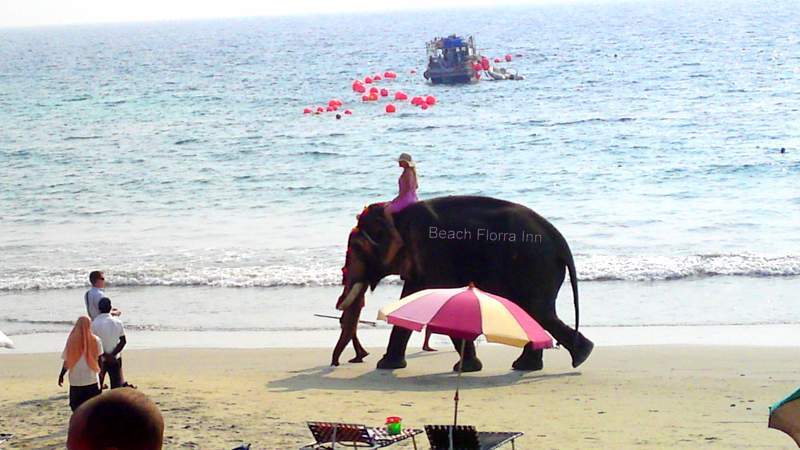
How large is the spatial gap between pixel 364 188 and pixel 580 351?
2206 cm

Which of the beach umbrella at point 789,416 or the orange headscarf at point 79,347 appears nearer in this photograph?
the beach umbrella at point 789,416

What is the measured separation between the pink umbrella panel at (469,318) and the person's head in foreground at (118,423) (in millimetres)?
6558

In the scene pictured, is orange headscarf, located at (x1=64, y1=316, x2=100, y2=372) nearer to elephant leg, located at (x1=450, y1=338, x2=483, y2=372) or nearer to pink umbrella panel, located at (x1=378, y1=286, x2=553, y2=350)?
pink umbrella panel, located at (x1=378, y1=286, x2=553, y2=350)

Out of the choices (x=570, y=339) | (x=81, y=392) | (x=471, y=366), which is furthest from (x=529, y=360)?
(x=81, y=392)

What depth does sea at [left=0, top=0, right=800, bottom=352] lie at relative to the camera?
18.6 metres

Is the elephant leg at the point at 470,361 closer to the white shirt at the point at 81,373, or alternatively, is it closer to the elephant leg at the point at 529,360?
the elephant leg at the point at 529,360

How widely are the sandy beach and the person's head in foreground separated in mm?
7273

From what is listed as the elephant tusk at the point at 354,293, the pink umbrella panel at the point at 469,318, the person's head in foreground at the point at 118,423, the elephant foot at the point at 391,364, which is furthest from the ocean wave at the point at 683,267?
the person's head in foreground at the point at 118,423

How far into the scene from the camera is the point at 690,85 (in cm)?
6612

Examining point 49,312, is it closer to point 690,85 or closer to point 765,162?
point 765,162

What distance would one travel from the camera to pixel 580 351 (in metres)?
13.7

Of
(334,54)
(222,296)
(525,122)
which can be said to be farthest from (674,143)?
(334,54)

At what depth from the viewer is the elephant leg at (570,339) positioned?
13.7 meters

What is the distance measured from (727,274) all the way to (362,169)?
20048 mm
